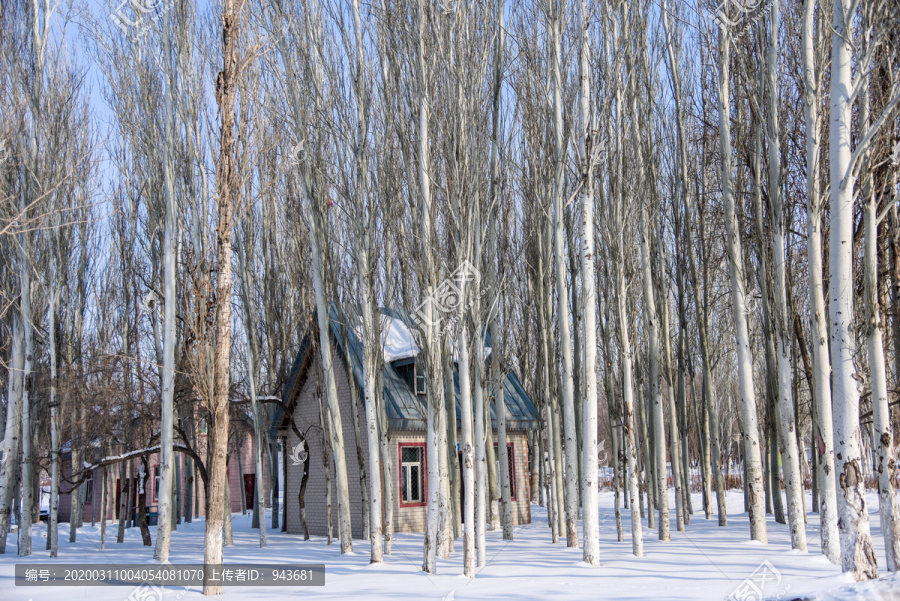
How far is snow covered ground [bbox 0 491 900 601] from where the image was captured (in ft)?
23.4

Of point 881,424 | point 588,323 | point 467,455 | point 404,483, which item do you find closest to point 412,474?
point 404,483

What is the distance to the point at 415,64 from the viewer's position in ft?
33.5

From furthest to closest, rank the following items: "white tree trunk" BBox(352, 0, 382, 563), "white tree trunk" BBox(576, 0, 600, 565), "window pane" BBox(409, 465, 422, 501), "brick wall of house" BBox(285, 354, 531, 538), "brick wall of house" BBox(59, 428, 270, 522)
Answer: "brick wall of house" BBox(59, 428, 270, 522) → "window pane" BBox(409, 465, 422, 501) → "brick wall of house" BBox(285, 354, 531, 538) → "white tree trunk" BBox(352, 0, 382, 563) → "white tree trunk" BBox(576, 0, 600, 565)

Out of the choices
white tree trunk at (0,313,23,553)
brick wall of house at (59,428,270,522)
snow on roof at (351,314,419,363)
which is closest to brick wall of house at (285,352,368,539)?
snow on roof at (351,314,419,363)

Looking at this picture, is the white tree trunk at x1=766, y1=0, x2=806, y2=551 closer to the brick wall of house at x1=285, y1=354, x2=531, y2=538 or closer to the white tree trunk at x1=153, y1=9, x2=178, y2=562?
the brick wall of house at x1=285, y1=354, x2=531, y2=538

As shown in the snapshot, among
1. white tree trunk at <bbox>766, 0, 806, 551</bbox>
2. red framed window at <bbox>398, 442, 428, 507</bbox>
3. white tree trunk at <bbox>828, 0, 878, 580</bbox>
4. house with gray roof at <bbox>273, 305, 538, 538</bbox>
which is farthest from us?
red framed window at <bbox>398, 442, 428, 507</bbox>

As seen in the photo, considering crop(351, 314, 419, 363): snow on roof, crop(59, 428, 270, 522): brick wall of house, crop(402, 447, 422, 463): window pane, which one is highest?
crop(351, 314, 419, 363): snow on roof

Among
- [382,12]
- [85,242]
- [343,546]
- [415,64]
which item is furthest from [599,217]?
[85,242]

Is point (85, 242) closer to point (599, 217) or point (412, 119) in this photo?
point (412, 119)

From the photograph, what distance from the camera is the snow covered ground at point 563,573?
281 inches

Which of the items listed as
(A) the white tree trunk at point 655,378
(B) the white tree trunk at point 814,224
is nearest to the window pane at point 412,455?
(A) the white tree trunk at point 655,378

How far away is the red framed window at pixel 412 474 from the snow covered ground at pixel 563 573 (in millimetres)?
3110

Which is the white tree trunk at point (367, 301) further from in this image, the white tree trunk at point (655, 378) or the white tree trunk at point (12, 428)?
the white tree trunk at point (12, 428)

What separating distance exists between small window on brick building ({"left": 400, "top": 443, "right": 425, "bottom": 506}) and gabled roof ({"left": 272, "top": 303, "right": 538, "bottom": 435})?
79 cm
